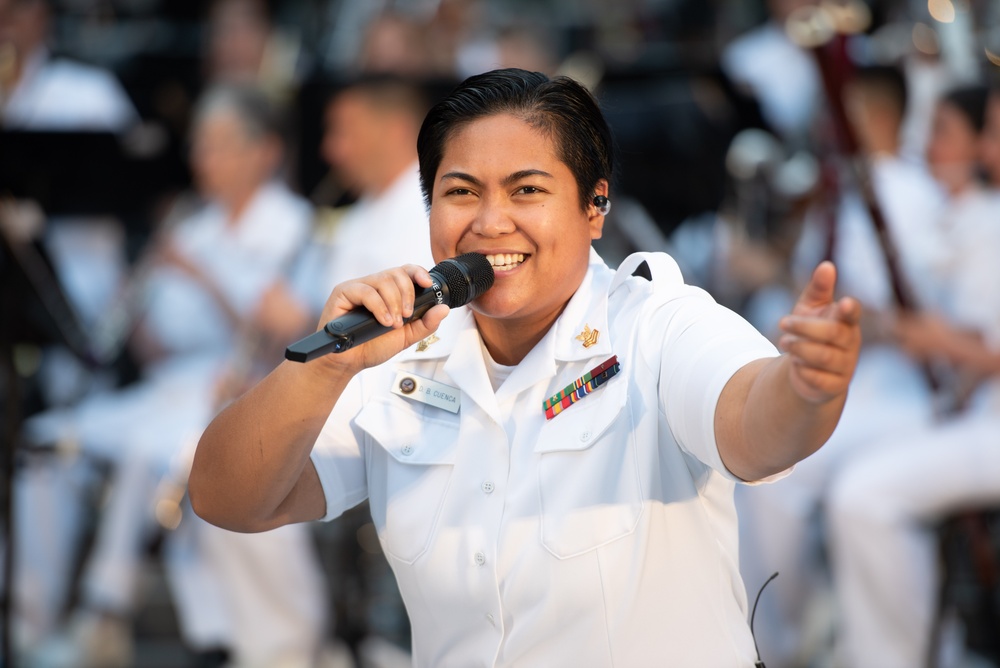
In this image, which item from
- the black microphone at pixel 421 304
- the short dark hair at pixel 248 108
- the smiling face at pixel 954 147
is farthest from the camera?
the short dark hair at pixel 248 108

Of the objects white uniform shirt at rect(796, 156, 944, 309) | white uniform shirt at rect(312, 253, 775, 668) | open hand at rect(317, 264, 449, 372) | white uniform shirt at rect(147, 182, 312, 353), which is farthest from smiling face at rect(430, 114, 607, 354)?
white uniform shirt at rect(147, 182, 312, 353)

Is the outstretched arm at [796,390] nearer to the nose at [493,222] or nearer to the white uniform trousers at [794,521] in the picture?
the nose at [493,222]

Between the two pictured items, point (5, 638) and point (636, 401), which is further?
point (5, 638)

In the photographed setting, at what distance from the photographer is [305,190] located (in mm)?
5363

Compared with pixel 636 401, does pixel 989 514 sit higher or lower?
lower

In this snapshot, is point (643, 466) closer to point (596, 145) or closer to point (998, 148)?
point (596, 145)

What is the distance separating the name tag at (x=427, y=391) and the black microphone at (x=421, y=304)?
0.26 meters

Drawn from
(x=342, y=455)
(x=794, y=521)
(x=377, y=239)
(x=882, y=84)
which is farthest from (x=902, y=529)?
(x=342, y=455)

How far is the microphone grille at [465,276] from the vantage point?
1877 millimetres

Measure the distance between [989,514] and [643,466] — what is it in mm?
2525

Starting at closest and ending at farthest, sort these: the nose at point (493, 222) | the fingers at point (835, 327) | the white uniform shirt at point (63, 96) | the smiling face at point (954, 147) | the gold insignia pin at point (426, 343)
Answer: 1. the fingers at point (835, 327)
2. the nose at point (493, 222)
3. the gold insignia pin at point (426, 343)
4. the smiling face at point (954, 147)
5. the white uniform shirt at point (63, 96)

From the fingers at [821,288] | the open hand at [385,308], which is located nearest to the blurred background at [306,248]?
the open hand at [385,308]

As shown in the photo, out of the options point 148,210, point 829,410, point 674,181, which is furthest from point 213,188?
point 829,410

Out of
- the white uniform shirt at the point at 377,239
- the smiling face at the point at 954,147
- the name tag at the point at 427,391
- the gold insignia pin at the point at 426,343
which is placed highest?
the smiling face at the point at 954,147
